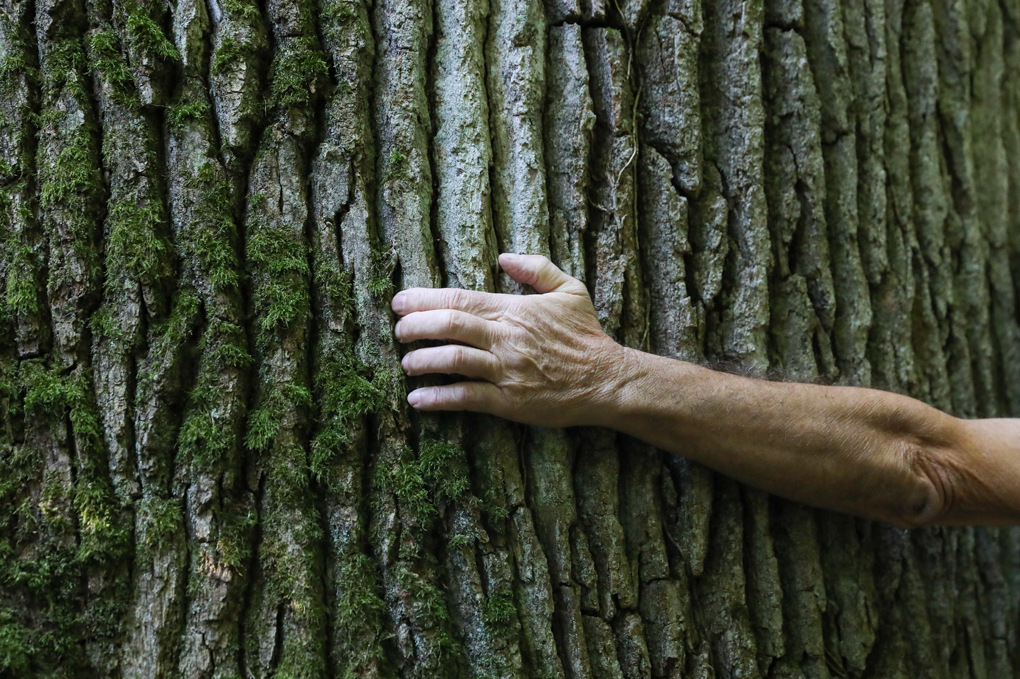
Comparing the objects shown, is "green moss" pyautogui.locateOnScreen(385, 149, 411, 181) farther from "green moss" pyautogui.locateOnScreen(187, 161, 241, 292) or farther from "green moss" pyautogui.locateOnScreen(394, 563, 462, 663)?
"green moss" pyautogui.locateOnScreen(394, 563, 462, 663)

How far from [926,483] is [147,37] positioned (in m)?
2.28

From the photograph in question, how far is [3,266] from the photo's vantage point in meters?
1.49

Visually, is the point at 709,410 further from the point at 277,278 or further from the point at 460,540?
the point at 277,278

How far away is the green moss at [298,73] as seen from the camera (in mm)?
1556

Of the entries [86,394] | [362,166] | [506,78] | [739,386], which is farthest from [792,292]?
[86,394]

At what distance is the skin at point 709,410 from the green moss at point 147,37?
801mm

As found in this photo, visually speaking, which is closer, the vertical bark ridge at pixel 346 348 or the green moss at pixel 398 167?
the vertical bark ridge at pixel 346 348

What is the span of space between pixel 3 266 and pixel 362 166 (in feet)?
2.81

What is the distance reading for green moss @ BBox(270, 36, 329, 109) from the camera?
1.56 meters

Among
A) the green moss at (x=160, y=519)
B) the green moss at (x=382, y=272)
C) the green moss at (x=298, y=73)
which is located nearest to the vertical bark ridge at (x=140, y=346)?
the green moss at (x=160, y=519)

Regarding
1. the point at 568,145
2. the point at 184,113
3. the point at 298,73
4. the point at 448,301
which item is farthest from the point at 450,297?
the point at 184,113

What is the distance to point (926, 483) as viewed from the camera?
1.74m

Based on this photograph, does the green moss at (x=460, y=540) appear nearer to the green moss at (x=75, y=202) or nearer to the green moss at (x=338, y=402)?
the green moss at (x=338, y=402)

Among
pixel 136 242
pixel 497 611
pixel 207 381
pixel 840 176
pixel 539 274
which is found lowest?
pixel 497 611
